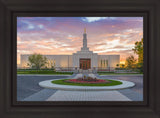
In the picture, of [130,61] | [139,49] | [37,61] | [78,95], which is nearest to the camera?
[78,95]

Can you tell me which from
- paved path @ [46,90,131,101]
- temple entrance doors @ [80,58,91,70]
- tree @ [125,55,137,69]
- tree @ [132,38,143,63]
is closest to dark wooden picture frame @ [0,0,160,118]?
paved path @ [46,90,131,101]

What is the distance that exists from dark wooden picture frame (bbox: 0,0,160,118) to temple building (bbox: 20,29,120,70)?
21.5 metres

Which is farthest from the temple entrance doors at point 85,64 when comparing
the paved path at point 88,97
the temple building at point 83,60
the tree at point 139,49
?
the paved path at point 88,97

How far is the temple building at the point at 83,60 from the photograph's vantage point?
24094 mm

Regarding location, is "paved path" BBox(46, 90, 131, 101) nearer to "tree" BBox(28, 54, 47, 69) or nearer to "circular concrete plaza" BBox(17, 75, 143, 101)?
"circular concrete plaza" BBox(17, 75, 143, 101)
